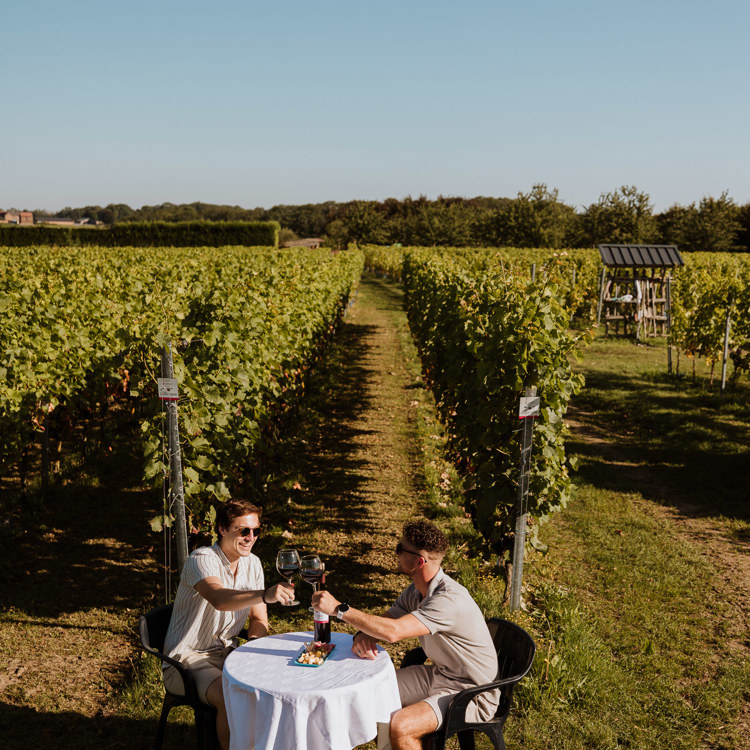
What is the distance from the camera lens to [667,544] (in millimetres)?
6477

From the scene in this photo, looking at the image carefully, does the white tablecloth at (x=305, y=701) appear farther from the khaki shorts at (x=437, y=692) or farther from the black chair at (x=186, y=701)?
the black chair at (x=186, y=701)

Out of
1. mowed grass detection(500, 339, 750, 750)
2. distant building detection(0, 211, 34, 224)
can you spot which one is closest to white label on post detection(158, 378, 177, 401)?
mowed grass detection(500, 339, 750, 750)

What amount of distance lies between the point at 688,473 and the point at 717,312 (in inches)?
188

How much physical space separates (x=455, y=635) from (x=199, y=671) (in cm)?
118

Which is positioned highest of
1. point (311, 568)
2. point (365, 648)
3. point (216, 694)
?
point (311, 568)

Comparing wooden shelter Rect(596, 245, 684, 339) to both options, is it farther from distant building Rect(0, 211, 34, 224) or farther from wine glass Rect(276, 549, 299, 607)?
distant building Rect(0, 211, 34, 224)

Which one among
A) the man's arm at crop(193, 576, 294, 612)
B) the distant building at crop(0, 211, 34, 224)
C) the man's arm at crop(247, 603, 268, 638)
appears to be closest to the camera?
the man's arm at crop(193, 576, 294, 612)

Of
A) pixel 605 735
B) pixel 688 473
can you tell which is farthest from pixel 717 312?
pixel 605 735

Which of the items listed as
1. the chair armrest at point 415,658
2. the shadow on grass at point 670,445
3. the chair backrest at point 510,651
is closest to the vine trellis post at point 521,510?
the chair backrest at point 510,651

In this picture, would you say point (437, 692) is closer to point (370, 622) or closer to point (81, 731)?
point (370, 622)

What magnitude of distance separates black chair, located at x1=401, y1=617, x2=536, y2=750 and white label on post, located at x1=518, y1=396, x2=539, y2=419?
5.25 ft

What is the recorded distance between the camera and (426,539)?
310 centimetres

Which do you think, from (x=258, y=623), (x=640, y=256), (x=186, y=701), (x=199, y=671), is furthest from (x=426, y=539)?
(x=640, y=256)

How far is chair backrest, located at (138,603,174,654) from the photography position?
3.34 m
